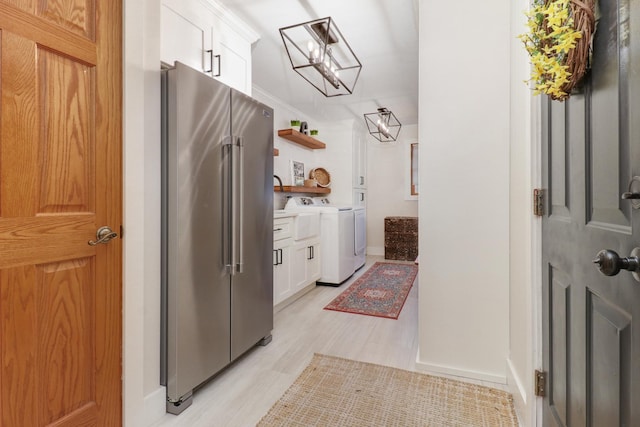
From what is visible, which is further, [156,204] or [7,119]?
[156,204]

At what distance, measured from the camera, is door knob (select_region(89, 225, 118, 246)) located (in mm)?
1369

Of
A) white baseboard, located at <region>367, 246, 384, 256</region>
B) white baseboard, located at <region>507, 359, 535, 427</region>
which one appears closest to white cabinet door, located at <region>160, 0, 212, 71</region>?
white baseboard, located at <region>507, 359, 535, 427</region>

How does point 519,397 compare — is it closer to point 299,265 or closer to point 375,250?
point 299,265

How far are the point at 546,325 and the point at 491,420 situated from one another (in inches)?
25.5

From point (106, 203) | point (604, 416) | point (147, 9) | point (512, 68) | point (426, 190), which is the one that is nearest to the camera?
point (604, 416)

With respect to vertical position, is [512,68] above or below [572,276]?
above

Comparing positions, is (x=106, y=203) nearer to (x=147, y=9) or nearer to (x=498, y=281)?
(x=147, y=9)

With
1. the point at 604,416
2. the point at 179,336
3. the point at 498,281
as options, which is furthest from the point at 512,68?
the point at 179,336

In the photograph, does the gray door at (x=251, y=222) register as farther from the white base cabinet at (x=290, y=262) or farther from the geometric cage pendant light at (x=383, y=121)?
the geometric cage pendant light at (x=383, y=121)

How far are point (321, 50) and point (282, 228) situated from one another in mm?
1578

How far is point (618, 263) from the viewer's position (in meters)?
0.68

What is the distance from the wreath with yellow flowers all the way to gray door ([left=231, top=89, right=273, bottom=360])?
59.6 inches

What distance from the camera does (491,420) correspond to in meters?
1.58

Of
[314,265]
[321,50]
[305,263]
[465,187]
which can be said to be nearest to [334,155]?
[314,265]
